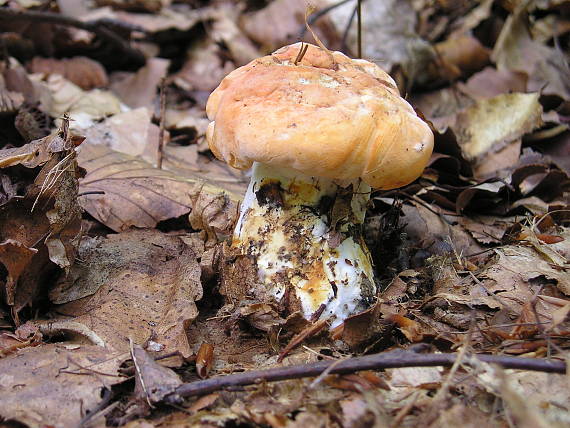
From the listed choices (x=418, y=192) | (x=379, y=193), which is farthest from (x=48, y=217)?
(x=418, y=192)

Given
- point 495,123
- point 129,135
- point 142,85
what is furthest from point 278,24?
point 495,123

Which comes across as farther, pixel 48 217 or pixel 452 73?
pixel 452 73

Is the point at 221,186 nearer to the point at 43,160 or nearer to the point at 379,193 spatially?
the point at 379,193

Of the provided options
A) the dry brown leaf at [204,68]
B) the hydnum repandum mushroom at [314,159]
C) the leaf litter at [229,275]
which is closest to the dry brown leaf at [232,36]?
the dry brown leaf at [204,68]

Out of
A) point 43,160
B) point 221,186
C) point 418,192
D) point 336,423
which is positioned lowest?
point 221,186

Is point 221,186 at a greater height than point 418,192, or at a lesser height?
lesser

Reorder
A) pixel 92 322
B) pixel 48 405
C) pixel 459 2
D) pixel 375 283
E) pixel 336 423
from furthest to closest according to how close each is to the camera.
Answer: pixel 459 2 → pixel 375 283 → pixel 92 322 → pixel 48 405 → pixel 336 423

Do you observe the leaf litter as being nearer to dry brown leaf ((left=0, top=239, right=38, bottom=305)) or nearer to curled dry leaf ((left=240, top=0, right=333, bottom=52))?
dry brown leaf ((left=0, top=239, right=38, bottom=305))
